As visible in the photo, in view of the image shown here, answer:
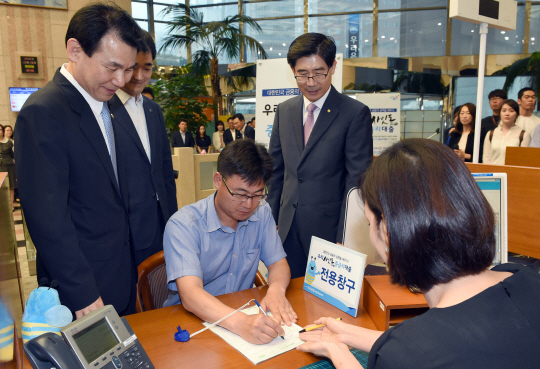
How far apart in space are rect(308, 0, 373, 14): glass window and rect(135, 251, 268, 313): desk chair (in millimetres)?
11133

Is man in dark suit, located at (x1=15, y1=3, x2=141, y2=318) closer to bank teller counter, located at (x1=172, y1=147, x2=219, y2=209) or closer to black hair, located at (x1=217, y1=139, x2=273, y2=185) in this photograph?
black hair, located at (x1=217, y1=139, x2=273, y2=185)

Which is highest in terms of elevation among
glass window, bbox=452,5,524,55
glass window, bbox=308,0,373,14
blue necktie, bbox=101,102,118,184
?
glass window, bbox=308,0,373,14

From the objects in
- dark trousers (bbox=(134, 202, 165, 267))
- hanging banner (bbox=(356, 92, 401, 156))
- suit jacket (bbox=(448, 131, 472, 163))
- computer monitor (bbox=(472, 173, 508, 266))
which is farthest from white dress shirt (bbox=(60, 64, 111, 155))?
hanging banner (bbox=(356, 92, 401, 156))

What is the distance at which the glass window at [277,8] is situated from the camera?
1149 centimetres

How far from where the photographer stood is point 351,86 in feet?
32.4

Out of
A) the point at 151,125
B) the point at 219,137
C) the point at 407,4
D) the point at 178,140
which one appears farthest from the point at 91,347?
the point at 407,4

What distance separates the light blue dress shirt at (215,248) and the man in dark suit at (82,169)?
252mm

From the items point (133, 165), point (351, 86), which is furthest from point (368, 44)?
point (133, 165)

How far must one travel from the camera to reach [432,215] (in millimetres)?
748

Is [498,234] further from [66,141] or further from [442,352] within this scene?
[66,141]

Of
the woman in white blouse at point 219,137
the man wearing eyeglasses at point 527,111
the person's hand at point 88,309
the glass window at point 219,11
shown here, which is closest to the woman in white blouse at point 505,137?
the man wearing eyeglasses at point 527,111

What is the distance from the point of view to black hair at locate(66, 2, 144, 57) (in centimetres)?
142

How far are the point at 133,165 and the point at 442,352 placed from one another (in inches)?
62.2

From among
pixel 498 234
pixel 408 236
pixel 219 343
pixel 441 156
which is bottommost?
pixel 219 343
